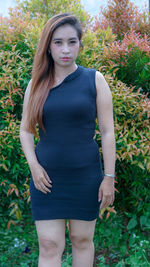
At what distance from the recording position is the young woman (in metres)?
2.16

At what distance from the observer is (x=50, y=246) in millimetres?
2250

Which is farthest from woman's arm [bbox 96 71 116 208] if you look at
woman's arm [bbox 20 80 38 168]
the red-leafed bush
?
the red-leafed bush

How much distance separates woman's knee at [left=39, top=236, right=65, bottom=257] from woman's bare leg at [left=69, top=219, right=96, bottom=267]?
0.13 m

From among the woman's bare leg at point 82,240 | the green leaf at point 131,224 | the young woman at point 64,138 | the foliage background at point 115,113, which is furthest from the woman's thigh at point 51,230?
the green leaf at point 131,224

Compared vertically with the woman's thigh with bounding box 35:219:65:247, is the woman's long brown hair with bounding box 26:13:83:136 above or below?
above

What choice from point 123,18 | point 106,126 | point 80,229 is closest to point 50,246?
point 80,229

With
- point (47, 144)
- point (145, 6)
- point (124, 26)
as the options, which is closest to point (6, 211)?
point (47, 144)

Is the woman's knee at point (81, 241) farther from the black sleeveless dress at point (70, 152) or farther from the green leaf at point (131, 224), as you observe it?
the green leaf at point (131, 224)

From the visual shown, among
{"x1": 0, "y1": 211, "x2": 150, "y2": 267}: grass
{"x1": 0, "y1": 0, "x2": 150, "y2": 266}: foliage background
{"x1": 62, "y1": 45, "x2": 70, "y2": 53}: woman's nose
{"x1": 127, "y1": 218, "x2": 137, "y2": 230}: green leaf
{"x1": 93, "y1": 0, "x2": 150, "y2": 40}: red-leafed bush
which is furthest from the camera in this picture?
{"x1": 93, "y1": 0, "x2": 150, "y2": 40}: red-leafed bush

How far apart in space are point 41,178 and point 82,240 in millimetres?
572

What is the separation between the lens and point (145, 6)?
550cm

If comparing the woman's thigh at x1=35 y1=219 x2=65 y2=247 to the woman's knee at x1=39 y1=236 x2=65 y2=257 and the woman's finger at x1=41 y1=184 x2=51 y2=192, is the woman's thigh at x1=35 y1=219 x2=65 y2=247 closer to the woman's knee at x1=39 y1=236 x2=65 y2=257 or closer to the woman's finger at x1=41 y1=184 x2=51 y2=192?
the woman's knee at x1=39 y1=236 x2=65 y2=257

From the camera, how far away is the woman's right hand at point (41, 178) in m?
2.22

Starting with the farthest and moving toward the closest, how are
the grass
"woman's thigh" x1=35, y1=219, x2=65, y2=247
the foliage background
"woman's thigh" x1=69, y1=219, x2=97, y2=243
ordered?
the grass
the foliage background
"woman's thigh" x1=69, y1=219, x2=97, y2=243
"woman's thigh" x1=35, y1=219, x2=65, y2=247
